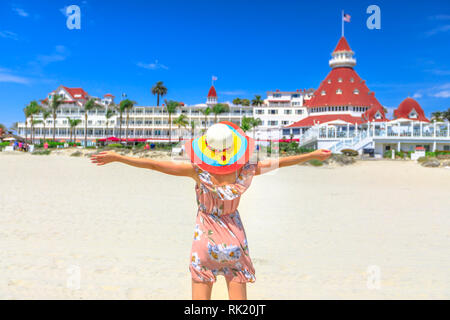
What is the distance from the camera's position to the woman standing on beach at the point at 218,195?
273 cm

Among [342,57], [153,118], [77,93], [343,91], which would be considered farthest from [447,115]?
[77,93]

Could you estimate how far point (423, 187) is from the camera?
15.9 m

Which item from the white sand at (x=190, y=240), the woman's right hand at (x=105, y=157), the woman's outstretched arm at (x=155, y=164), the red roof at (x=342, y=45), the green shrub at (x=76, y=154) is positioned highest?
the red roof at (x=342, y=45)

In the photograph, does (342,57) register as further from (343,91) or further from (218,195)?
(218,195)

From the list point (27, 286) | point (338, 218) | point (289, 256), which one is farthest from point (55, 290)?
point (338, 218)

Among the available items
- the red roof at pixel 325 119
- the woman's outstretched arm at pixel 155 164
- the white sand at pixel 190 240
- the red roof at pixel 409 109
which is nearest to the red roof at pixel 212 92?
the red roof at pixel 325 119

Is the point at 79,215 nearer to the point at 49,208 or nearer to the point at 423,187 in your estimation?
the point at 49,208

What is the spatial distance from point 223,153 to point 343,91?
206ft

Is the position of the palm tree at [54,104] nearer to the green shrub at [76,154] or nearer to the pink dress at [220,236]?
the green shrub at [76,154]

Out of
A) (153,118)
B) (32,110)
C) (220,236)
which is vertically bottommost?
(220,236)

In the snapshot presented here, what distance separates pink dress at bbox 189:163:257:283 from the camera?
2799mm

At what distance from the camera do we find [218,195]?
2746 millimetres

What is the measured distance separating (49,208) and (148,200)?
3.01 metres

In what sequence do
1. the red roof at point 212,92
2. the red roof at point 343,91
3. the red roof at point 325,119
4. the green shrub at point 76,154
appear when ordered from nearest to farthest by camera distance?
the green shrub at point 76,154, the red roof at point 325,119, the red roof at point 343,91, the red roof at point 212,92
